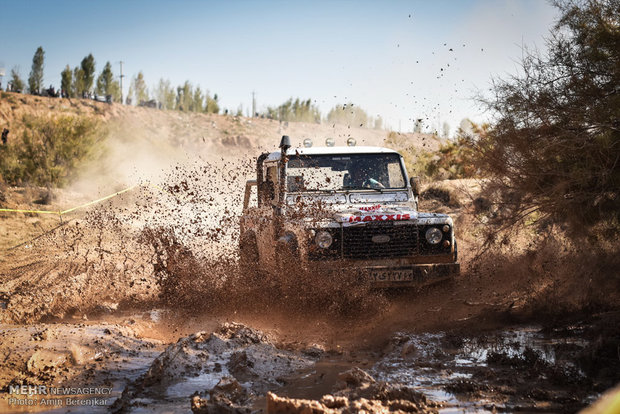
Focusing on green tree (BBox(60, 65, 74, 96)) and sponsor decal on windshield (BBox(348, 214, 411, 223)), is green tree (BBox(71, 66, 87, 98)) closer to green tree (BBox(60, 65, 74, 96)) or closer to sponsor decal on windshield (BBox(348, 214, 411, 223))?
green tree (BBox(60, 65, 74, 96))

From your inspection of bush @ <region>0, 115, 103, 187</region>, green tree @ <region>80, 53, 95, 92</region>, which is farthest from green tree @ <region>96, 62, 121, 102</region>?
bush @ <region>0, 115, 103, 187</region>

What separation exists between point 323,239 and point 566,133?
323cm

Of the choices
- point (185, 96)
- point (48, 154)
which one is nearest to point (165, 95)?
point (185, 96)


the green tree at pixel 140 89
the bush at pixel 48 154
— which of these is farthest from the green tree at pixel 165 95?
the bush at pixel 48 154

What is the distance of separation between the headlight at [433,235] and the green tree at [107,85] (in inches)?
2298

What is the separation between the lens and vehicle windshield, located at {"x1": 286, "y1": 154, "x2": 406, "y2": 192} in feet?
25.3

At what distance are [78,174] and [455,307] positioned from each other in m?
20.9

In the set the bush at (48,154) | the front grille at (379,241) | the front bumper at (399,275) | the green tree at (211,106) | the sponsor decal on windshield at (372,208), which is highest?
the green tree at (211,106)

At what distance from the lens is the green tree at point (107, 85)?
60725mm

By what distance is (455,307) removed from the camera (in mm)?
7426

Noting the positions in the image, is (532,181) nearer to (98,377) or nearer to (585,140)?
(585,140)

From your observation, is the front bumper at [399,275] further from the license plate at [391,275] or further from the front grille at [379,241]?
the front grille at [379,241]

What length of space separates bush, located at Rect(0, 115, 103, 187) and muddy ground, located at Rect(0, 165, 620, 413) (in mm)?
14297

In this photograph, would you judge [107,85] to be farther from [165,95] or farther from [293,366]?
[293,366]
